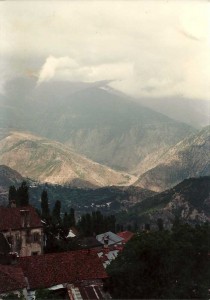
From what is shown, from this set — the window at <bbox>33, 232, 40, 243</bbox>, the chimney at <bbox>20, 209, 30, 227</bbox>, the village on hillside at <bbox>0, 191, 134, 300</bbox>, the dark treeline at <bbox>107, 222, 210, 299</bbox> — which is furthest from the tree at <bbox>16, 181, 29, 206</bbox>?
the dark treeline at <bbox>107, 222, 210, 299</bbox>

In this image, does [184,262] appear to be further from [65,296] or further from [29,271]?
[29,271]

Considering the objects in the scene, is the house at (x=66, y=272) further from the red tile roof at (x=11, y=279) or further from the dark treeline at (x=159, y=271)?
the dark treeline at (x=159, y=271)

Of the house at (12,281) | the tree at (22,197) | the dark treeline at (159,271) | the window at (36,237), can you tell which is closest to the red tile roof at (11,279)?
the house at (12,281)

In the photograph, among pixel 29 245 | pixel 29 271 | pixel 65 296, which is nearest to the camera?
pixel 65 296

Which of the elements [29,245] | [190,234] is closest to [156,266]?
[190,234]

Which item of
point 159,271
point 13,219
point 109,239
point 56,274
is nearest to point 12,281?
point 56,274

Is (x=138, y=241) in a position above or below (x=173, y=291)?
above

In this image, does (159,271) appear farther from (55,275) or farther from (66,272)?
(55,275)
